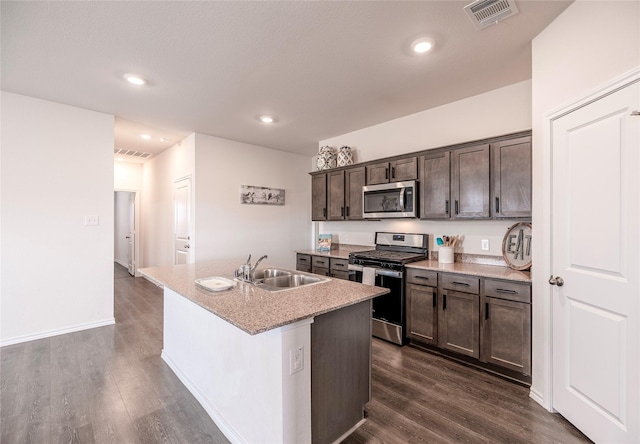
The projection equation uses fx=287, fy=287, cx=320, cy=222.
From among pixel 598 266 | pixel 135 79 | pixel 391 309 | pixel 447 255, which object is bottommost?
pixel 391 309

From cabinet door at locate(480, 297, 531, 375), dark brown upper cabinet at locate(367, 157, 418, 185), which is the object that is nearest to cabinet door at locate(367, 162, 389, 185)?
dark brown upper cabinet at locate(367, 157, 418, 185)

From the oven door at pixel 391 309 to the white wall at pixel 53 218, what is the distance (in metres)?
3.41

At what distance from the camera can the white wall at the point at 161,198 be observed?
489cm

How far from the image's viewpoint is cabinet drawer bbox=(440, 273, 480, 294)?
257 centimetres

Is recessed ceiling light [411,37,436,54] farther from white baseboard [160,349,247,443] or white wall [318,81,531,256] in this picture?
white baseboard [160,349,247,443]

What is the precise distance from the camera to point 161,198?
19.2 ft

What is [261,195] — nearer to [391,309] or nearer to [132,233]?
[391,309]

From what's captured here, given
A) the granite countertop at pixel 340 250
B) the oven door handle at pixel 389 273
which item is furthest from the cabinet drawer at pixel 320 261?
the oven door handle at pixel 389 273

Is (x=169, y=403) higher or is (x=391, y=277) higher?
(x=391, y=277)

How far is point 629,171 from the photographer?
1.53 m

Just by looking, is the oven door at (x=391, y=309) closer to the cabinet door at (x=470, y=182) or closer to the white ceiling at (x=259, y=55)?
the cabinet door at (x=470, y=182)

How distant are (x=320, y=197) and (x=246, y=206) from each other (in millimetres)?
1408

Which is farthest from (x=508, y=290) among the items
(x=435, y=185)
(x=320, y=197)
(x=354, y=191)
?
(x=320, y=197)

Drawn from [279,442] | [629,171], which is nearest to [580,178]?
[629,171]
